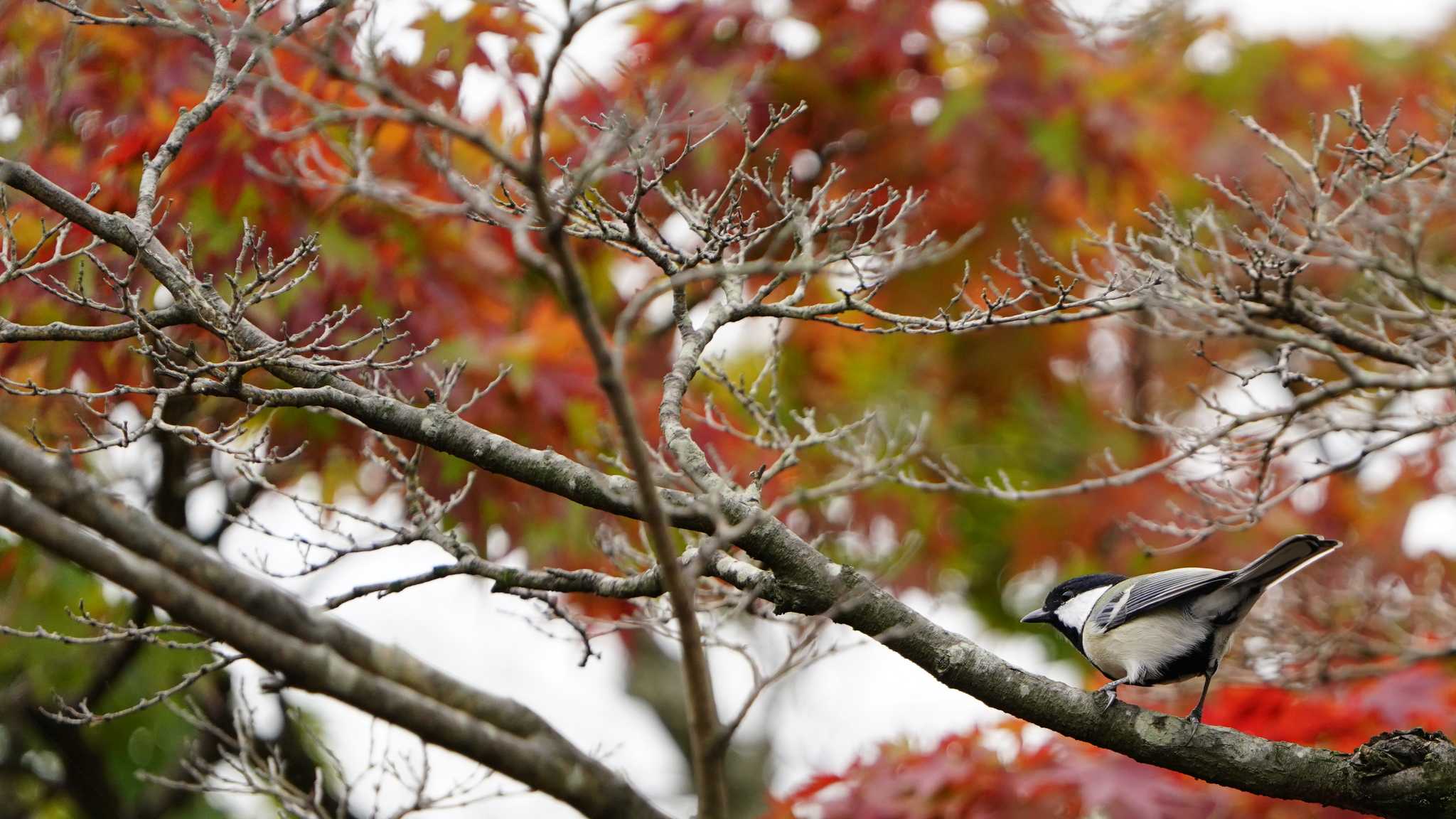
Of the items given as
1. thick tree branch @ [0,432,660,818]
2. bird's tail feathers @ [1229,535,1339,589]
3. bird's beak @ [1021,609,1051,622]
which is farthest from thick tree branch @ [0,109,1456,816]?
bird's beak @ [1021,609,1051,622]

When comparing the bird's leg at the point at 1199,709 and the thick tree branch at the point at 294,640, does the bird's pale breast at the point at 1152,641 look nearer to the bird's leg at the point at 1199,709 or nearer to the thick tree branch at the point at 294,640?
the bird's leg at the point at 1199,709

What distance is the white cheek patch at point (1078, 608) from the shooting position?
3719mm

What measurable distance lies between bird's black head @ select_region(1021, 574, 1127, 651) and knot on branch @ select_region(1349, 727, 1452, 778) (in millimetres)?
1108

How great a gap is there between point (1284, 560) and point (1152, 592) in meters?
0.43

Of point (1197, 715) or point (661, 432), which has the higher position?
point (661, 432)

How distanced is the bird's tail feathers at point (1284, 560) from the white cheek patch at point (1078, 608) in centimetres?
59

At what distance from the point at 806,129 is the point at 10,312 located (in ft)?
11.0

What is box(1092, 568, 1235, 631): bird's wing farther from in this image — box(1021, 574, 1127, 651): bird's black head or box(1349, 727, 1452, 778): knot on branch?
box(1349, 727, 1452, 778): knot on branch

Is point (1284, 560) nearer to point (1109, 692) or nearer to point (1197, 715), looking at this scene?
point (1197, 715)

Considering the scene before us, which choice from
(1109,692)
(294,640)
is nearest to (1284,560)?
(1109,692)

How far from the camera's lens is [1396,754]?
2.58m

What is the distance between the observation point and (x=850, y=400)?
7129mm

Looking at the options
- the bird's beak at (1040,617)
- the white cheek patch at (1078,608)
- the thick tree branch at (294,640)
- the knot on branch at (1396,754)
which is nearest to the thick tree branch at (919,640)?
the knot on branch at (1396,754)

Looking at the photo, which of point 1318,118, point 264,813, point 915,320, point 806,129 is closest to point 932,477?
point 806,129
